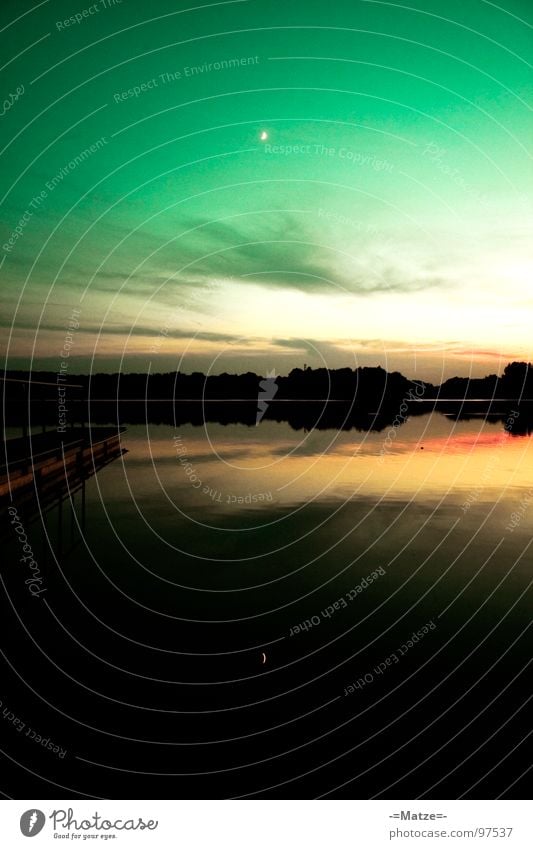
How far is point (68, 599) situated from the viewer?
8.27 meters

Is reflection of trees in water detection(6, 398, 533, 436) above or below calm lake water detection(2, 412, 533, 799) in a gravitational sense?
above

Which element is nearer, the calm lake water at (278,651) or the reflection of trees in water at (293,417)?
the calm lake water at (278,651)

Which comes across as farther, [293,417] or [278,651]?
[293,417]

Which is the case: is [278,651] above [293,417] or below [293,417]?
below

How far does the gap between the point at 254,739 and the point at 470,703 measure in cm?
188

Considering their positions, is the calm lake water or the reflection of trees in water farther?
the reflection of trees in water

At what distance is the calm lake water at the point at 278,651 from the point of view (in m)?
5.17

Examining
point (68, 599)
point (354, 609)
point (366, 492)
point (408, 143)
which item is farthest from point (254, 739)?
point (366, 492)

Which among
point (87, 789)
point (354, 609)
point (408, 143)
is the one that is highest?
point (408, 143)

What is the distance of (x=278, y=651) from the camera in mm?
7055

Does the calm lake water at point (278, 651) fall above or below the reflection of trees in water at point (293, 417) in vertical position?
below

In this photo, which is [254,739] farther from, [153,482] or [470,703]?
Answer: [153,482]

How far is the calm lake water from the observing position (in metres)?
5.17
